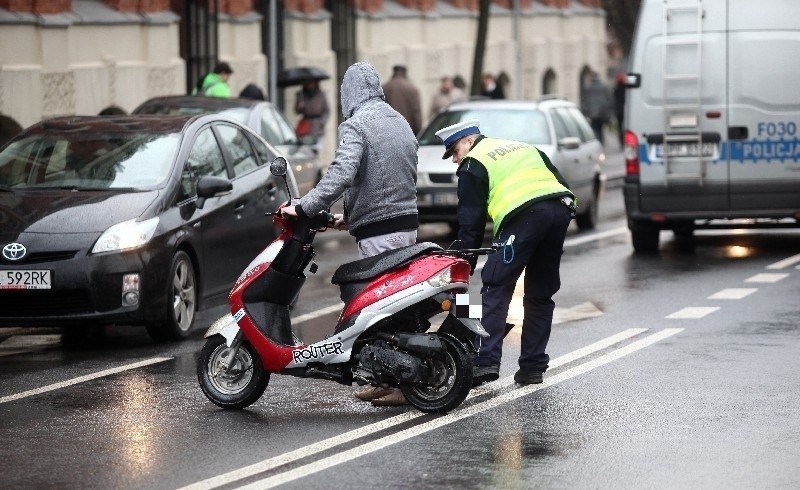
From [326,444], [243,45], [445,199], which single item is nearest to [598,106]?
[243,45]

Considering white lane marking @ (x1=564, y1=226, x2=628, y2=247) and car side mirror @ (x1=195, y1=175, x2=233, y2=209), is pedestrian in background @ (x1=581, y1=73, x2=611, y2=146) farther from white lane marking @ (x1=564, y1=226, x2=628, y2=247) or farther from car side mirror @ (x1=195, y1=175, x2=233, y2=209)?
car side mirror @ (x1=195, y1=175, x2=233, y2=209)

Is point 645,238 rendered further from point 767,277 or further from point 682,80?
point 767,277

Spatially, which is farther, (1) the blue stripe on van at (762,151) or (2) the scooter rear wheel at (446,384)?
(1) the blue stripe on van at (762,151)

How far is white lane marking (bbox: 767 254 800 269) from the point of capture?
16.9 meters

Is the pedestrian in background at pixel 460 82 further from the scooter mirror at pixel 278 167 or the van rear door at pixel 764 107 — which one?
the scooter mirror at pixel 278 167

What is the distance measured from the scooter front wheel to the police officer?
1.20 metres

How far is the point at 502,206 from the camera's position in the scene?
10.1 meters

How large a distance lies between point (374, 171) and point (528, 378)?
1506mm

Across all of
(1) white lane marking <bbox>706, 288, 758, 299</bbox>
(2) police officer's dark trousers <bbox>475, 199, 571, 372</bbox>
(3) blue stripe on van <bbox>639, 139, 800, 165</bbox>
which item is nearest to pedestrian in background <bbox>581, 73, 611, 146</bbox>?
(3) blue stripe on van <bbox>639, 139, 800, 165</bbox>

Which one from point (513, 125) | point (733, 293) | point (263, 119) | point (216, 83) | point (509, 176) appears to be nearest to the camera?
point (509, 176)

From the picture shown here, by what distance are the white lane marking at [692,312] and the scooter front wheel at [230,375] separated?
4500 millimetres

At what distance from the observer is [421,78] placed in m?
38.7

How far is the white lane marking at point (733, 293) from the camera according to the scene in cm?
1453

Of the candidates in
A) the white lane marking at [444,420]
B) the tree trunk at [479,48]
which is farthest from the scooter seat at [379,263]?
the tree trunk at [479,48]
